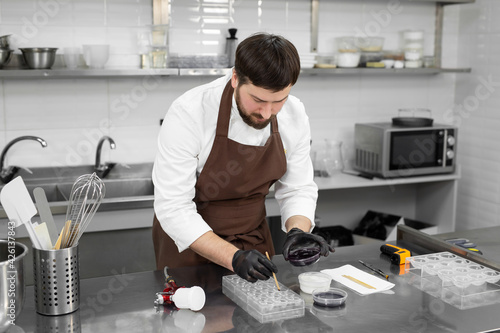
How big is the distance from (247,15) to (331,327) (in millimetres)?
2937

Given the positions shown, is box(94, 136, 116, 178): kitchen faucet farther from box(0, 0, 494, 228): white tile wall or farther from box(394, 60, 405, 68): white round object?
box(394, 60, 405, 68): white round object

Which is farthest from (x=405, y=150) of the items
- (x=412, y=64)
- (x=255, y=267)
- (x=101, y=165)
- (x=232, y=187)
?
(x=255, y=267)

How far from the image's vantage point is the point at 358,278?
6.62 ft

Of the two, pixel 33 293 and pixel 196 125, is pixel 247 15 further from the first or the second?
pixel 33 293

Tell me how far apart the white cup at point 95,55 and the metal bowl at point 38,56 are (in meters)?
0.20

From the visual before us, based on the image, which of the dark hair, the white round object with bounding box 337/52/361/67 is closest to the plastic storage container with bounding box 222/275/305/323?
the dark hair

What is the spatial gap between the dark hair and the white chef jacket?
0.33m

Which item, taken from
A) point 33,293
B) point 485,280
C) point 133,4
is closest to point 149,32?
point 133,4

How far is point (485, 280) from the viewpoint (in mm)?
1942

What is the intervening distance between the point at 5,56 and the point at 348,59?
2.31m

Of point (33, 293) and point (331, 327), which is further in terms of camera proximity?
point (33, 293)

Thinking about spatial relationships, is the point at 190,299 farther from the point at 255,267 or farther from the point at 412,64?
the point at 412,64

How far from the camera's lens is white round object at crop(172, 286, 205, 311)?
172 cm

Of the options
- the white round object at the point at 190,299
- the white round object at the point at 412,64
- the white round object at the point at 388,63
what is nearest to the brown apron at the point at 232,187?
the white round object at the point at 190,299
